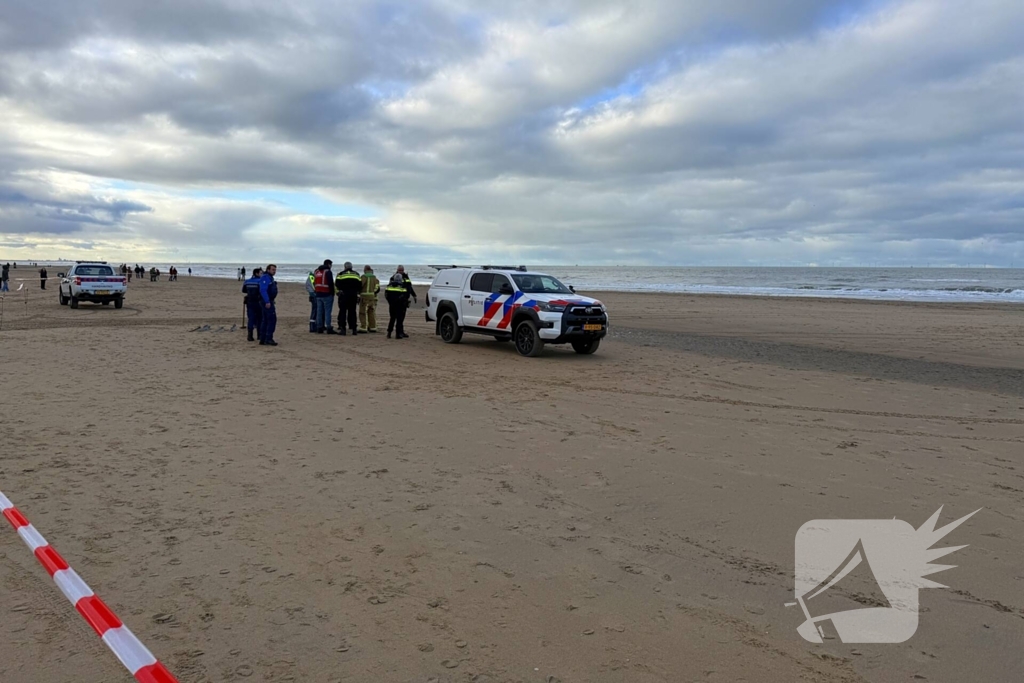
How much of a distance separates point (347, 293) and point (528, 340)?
547cm

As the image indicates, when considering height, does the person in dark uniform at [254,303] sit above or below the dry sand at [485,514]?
above

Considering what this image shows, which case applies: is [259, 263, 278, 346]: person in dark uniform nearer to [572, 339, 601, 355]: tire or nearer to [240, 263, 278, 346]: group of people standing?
[240, 263, 278, 346]: group of people standing

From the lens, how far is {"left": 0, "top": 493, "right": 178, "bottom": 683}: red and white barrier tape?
2488 mm

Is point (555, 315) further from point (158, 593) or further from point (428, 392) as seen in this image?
point (158, 593)

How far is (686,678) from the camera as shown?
325cm

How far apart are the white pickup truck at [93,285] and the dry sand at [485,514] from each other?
15.6m

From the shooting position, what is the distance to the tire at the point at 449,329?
55.0ft

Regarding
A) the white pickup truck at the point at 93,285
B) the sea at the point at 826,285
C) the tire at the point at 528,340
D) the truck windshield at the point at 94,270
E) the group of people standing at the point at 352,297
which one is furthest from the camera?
→ the sea at the point at 826,285

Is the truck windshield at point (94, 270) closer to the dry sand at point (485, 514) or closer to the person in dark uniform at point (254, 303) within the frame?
the person in dark uniform at point (254, 303)

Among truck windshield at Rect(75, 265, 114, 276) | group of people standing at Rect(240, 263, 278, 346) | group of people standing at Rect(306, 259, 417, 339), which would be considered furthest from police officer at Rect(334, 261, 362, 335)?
truck windshield at Rect(75, 265, 114, 276)

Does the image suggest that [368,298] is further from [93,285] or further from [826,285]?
[826,285]

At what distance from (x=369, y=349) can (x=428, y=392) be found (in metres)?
5.42

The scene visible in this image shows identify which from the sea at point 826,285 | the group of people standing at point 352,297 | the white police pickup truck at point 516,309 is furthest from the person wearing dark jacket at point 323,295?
the sea at point 826,285

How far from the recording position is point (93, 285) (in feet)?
85.0
